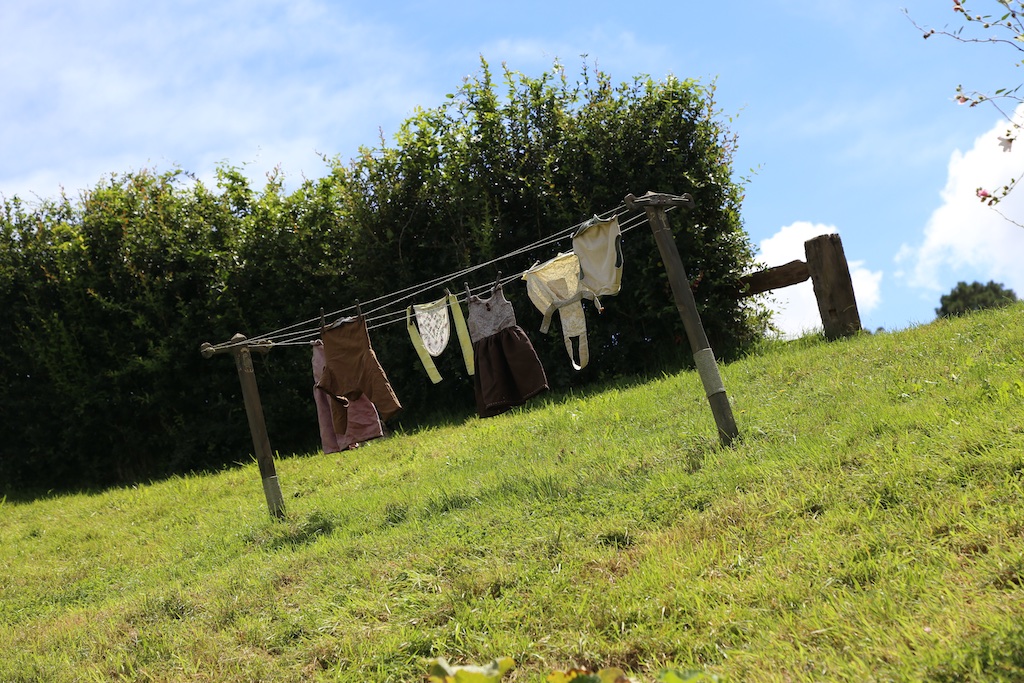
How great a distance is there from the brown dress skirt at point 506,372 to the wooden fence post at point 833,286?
197 inches

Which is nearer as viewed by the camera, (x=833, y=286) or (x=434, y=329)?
(x=434, y=329)

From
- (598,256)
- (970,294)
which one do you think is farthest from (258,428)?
(970,294)

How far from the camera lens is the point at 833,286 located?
11242mm

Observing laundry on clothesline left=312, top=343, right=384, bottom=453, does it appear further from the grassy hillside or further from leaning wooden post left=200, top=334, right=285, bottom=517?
leaning wooden post left=200, top=334, right=285, bottom=517

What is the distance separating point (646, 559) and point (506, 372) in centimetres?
297

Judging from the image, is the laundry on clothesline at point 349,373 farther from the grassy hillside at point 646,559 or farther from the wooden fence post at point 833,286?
the wooden fence post at point 833,286

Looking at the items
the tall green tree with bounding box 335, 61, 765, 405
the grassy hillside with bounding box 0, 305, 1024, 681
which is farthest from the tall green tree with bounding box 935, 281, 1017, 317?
the grassy hillside with bounding box 0, 305, 1024, 681

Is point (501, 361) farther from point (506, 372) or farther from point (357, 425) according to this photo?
point (357, 425)

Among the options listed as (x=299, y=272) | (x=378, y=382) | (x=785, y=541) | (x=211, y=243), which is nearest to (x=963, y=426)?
(x=785, y=541)

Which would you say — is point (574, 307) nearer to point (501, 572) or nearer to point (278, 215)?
point (501, 572)

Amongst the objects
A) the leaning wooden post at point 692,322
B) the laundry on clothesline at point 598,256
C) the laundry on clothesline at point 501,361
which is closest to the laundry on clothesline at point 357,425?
the laundry on clothesline at point 501,361

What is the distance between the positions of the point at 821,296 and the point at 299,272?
794 centimetres

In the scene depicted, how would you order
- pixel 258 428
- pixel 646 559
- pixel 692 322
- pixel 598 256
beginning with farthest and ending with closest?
pixel 258 428, pixel 598 256, pixel 692 322, pixel 646 559

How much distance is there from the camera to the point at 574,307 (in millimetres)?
7613
